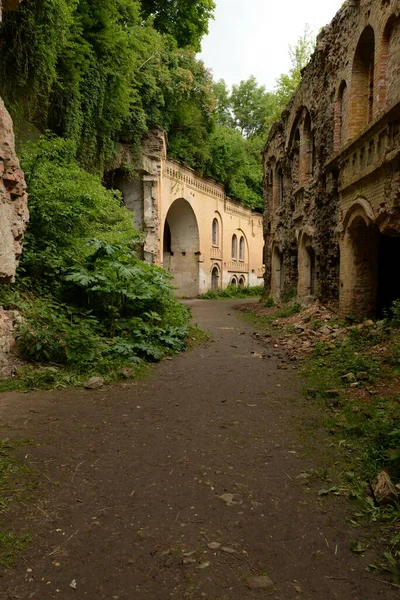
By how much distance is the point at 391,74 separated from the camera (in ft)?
24.9

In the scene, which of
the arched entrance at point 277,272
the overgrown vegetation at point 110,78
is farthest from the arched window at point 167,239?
the arched entrance at point 277,272

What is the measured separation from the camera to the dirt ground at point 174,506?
84.5 inches

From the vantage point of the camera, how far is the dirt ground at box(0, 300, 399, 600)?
215 cm

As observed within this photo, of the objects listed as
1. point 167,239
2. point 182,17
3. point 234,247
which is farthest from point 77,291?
point 234,247

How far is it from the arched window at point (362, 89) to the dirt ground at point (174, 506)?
24.8ft

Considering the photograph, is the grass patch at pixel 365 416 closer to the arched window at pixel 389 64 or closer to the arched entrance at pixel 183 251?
the arched window at pixel 389 64

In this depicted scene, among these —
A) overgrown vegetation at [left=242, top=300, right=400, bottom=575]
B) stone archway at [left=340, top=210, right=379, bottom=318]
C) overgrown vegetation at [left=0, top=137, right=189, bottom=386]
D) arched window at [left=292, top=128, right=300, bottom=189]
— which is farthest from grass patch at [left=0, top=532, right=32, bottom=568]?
arched window at [left=292, top=128, right=300, bottom=189]

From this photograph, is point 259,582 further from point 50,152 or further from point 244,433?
point 50,152

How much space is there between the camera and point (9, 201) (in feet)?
19.3

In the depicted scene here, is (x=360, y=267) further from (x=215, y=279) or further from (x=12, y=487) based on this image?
(x=215, y=279)

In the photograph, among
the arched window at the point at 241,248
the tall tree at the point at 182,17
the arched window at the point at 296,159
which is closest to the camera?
the arched window at the point at 296,159

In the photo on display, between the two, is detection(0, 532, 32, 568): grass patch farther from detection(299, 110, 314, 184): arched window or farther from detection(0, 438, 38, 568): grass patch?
A: detection(299, 110, 314, 184): arched window

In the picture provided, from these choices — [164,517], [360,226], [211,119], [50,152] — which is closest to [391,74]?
[360,226]

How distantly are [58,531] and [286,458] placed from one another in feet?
6.70
